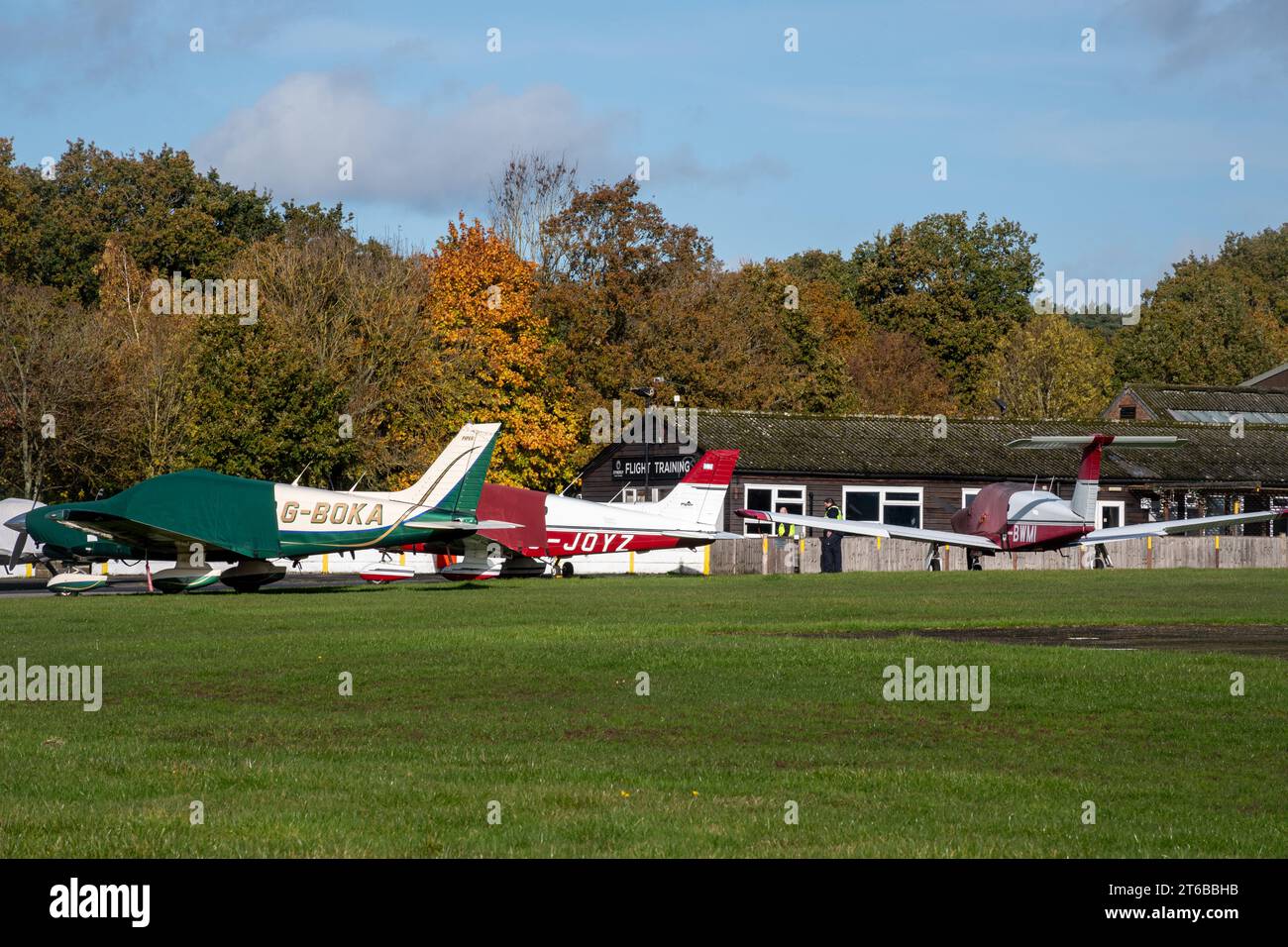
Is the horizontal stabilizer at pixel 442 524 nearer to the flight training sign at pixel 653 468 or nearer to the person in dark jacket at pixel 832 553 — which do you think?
the person in dark jacket at pixel 832 553

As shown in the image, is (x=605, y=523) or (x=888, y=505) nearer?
(x=605, y=523)

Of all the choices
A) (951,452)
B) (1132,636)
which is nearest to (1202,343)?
(951,452)

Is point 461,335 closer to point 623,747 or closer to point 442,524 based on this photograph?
point 442,524

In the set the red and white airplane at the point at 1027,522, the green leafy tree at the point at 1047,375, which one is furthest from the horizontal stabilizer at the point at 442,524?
the green leafy tree at the point at 1047,375

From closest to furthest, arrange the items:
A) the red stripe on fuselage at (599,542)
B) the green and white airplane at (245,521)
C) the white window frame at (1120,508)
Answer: the green and white airplane at (245,521)
the red stripe on fuselage at (599,542)
the white window frame at (1120,508)

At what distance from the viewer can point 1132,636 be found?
23.7 metres

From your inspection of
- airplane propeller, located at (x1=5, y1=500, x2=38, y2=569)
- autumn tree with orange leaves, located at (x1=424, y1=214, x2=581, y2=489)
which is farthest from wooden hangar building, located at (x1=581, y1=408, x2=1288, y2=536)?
airplane propeller, located at (x1=5, y1=500, x2=38, y2=569)

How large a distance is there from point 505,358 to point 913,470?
1845cm

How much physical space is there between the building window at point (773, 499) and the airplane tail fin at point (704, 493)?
561 inches

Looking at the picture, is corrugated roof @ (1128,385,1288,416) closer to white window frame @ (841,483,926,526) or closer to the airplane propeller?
white window frame @ (841,483,926,526)

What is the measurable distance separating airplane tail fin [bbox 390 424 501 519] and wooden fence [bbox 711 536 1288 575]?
17.2 m

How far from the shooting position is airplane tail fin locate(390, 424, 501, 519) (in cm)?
3838

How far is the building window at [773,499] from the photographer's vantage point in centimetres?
6300
